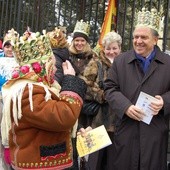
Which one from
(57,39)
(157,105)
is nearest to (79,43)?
(57,39)

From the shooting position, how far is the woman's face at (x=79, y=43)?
4.78 metres

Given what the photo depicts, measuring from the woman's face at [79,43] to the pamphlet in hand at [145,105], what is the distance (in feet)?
4.68

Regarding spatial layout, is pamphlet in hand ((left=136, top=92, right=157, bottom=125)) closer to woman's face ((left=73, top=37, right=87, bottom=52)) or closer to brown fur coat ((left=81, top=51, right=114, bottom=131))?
brown fur coat ((left=81, top=51, right=114, bottom=131))

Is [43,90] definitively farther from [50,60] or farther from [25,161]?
[25,161]

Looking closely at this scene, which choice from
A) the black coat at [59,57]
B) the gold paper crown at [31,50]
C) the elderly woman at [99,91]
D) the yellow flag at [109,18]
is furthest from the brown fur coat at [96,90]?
the gold paper crown at [31,50]

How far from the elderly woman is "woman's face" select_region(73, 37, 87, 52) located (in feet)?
1.42

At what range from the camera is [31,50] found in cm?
269

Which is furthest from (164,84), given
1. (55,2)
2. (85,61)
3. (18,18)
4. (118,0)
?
(18,18)

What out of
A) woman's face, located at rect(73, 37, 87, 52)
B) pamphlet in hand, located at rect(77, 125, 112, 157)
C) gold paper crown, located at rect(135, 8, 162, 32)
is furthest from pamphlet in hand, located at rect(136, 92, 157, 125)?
woman's face, located at rect(73, 37, 87, 52)

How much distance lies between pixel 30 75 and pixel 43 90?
0.43 ft

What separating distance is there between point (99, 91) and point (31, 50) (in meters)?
1.61

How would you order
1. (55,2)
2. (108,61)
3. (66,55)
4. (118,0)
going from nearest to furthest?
1. (66,55)
2. (108,61)
3. (118,0)
4. (55,2)

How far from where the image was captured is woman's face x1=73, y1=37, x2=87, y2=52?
478 cm

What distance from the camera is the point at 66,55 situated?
137 inches
